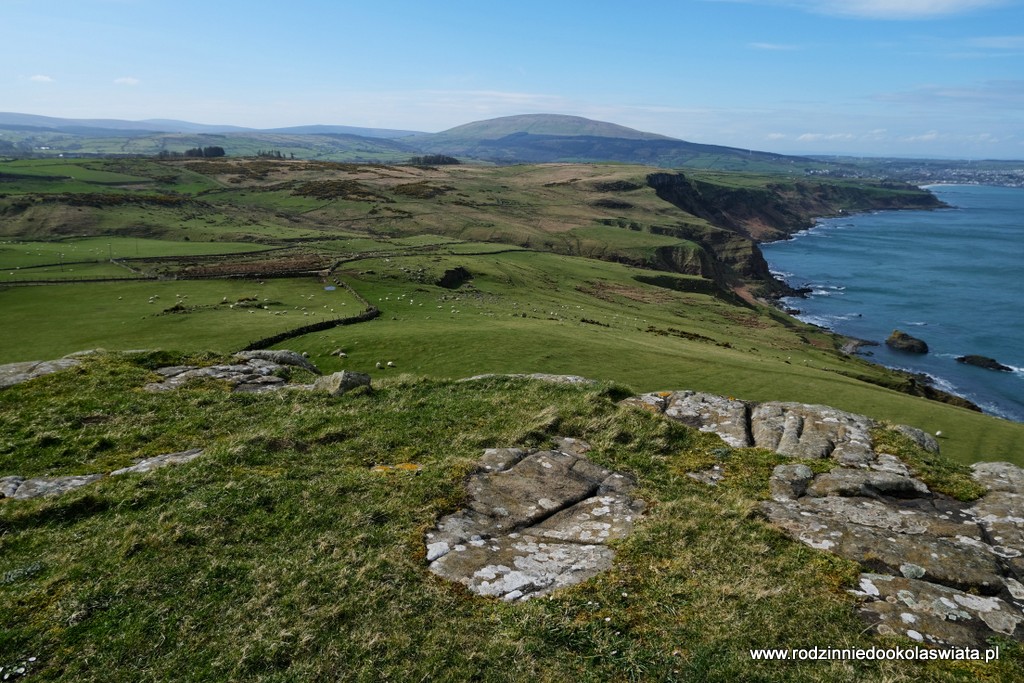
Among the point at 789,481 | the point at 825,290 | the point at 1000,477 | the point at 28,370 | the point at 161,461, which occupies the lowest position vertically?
the point at 825,290

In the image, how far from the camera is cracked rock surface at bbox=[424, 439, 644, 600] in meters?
11.0

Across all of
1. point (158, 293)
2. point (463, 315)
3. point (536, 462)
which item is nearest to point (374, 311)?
point (463, 315)

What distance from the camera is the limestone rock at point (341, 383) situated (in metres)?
21.0

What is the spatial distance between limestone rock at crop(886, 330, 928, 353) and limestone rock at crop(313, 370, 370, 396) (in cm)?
11081

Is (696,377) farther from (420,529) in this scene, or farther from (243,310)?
(243,310)

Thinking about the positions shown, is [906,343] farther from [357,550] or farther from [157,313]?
[157,313]

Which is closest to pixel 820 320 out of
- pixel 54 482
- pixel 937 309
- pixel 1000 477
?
pixel 937 309

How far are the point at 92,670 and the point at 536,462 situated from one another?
1034 centimetres

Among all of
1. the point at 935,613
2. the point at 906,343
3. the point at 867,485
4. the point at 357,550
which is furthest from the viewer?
the point at 906,343

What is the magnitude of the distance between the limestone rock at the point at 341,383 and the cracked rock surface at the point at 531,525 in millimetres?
7746

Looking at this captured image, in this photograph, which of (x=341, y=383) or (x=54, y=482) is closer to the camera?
(x=54, y=482)

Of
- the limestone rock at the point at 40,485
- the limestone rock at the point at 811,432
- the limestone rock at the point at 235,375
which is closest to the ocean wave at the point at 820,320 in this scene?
the limestone rock at the point at 811,432

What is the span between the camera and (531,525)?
12.8 m

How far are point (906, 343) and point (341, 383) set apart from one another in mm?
112573
